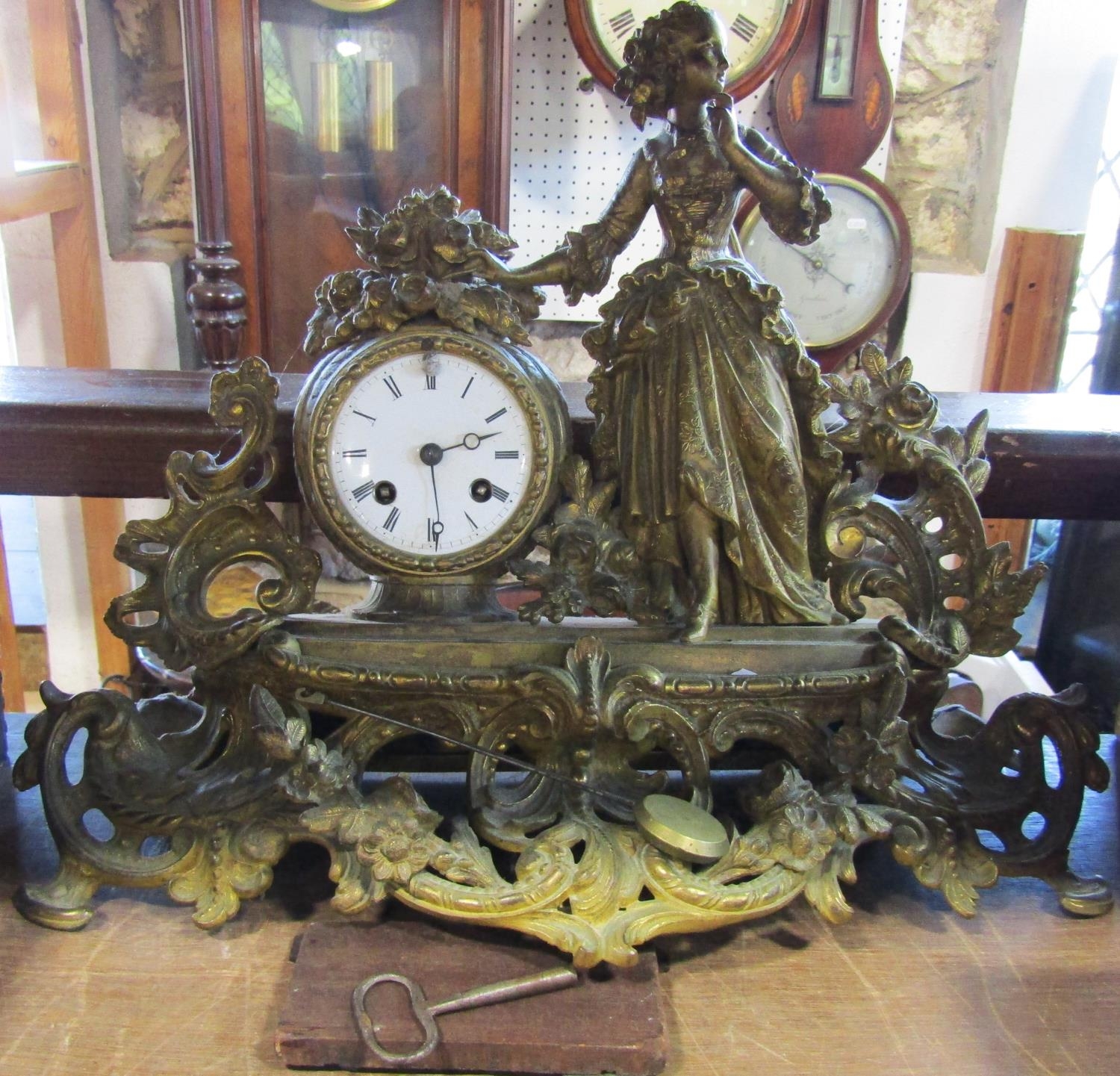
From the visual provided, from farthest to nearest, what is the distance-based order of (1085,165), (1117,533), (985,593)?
(1085,165) → (1117,533) → (985,593)

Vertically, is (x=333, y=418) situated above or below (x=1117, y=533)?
above

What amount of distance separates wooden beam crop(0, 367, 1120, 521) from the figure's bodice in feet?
0.56

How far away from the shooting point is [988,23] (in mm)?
1795

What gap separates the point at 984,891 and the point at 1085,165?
1.38 metres

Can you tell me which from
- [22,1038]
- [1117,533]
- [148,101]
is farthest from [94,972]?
[148,101]

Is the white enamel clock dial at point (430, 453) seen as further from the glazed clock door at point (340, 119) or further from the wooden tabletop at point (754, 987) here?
the glazed clock door at point (340, 119)

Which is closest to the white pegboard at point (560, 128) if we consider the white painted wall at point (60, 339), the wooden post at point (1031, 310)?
the wooden post at point (1031, 310)

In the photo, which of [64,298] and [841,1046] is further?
[64,298]

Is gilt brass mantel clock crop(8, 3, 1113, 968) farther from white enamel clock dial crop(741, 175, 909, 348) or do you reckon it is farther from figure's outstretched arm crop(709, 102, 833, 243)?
white enamel clock dial crop(741, 175, 909, 348)

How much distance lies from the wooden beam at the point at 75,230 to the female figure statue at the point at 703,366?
1101 mm

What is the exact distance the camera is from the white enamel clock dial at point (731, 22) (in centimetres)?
161

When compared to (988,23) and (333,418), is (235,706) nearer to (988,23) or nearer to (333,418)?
(333,418)

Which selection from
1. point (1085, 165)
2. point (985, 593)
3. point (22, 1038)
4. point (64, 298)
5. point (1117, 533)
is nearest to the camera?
point (22, 1038)

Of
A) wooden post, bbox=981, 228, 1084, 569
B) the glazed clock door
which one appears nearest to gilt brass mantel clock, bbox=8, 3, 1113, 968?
the glazed clock door
